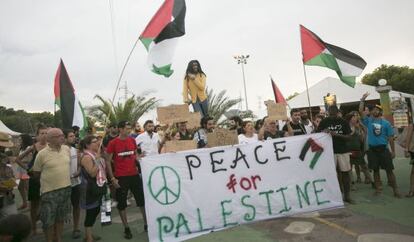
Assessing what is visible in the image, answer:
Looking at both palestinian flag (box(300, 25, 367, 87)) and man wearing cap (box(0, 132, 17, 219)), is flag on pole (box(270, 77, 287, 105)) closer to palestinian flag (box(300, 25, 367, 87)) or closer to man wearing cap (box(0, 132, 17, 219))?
palestinian flag (box(300, 25, 367, 87))

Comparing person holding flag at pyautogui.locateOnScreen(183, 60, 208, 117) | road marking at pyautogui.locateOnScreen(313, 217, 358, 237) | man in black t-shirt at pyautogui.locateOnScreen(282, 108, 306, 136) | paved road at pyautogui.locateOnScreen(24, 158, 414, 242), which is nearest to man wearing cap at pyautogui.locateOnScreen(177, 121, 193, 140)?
person holding flag at pyautogui.locateOnScreen(183, 60, 208, 117)

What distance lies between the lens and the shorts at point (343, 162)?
6.47 metres

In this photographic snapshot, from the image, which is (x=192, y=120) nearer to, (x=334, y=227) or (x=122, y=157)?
(x=122, y=157)

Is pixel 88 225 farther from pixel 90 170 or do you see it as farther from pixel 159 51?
pixel 159 51

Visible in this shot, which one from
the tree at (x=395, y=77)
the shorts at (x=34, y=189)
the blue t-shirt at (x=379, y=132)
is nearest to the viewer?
the shorts at (x=34, y=189)

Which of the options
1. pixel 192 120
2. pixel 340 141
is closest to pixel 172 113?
pixel 192 120

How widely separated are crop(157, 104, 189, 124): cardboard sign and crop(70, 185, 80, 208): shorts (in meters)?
1.77

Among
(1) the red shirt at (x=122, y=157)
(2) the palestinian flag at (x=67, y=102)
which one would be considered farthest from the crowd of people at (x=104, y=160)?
(2) the palestinian flag at (x=67, y=102)

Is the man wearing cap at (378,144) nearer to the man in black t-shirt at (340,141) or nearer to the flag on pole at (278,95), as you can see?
the man in black t-shirt at (340,141)

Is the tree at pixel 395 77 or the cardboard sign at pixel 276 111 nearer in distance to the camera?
the cardboard sign at pixel 276 111

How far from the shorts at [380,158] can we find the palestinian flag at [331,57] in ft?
4.51

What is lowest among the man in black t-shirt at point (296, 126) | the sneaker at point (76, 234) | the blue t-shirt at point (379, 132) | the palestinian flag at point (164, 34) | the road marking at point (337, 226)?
the road marking at point (337, 226)

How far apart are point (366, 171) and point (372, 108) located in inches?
62.4

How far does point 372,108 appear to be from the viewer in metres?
7.35
